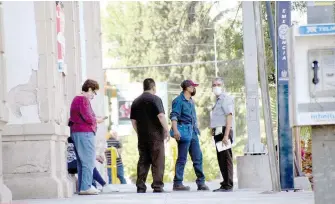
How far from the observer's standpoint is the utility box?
687cm

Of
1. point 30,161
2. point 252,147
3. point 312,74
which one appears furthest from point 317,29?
point 252,147

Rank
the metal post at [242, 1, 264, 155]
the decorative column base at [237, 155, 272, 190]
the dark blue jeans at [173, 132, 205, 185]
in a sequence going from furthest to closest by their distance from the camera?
the metal post at [242, 1, 264, 155], the decorative column base at [237, 155, 272, 190], the dark blue jeans at [173, 132, 205, 185]

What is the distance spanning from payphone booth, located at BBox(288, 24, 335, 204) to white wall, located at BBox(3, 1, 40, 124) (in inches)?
340

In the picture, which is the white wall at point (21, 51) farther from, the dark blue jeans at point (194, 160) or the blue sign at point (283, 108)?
the blue sign at point (283, 108)

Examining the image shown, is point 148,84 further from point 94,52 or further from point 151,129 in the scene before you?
point 94,52

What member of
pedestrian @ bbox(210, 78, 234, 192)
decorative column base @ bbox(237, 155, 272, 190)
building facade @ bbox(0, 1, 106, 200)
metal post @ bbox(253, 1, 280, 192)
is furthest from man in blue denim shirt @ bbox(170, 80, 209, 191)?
metal post @ bbox(253, 1, 280, 192)

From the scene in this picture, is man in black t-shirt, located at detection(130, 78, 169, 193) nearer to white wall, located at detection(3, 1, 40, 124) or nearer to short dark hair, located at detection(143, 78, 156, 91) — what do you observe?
short dark hair, located at detection(143, 78, 156, 91)

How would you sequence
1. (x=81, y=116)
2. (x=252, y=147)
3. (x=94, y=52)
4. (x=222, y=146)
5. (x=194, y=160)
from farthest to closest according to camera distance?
(x=94, y=52) → (x=252, y=147) → (x=194, y=160) → (x=222, y=146) → (x=81, y=116)

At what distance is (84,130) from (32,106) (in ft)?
3.64

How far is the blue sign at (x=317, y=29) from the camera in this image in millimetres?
6863

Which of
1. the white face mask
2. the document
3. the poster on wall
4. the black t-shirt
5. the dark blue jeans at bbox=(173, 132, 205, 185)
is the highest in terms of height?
the poster on wall

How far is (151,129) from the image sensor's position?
16516 millimetres

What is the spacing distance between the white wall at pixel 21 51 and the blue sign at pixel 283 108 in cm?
346

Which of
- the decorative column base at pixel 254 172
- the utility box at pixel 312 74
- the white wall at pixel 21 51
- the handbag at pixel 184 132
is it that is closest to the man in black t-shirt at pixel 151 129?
the handbag at pixel 184 132
